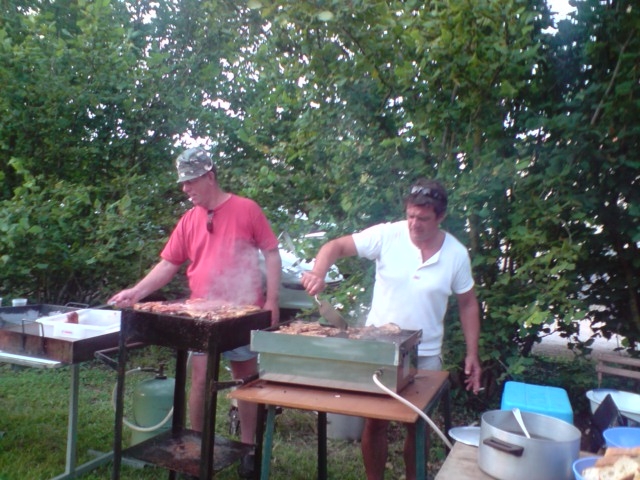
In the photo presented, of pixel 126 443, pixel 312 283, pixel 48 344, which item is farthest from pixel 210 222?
pixel 126 443

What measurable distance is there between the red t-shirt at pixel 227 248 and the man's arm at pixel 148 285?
14cm

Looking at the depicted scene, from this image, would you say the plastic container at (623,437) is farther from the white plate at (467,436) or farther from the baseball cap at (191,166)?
the baseball cap at (191,166)

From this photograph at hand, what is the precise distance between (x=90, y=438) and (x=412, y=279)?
301 cm

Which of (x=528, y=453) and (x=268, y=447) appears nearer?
(x=528, y=453)

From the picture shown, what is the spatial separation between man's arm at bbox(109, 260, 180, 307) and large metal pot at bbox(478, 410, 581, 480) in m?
2.34

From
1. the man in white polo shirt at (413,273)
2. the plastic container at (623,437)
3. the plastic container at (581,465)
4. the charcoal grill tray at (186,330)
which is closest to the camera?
the plastic container at (581,465)

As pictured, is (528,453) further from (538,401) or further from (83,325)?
(83,325)

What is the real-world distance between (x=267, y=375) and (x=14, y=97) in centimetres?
502

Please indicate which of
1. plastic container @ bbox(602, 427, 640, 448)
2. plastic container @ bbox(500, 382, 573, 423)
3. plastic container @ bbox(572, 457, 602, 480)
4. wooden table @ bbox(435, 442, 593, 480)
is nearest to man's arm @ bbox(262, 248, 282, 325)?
plastic container @ bbox(500, 382, 573, 423)

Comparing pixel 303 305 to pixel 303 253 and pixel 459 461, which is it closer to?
pixel 303 253

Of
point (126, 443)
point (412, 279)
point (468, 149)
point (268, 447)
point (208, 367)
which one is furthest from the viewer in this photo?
point (126, 443)

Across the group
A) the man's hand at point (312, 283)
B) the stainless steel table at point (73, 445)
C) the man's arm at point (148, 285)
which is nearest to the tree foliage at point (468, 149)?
the man's arm at point (148, 285)

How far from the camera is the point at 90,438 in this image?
4.57 meters

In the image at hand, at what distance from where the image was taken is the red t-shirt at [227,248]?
12.3 feet
